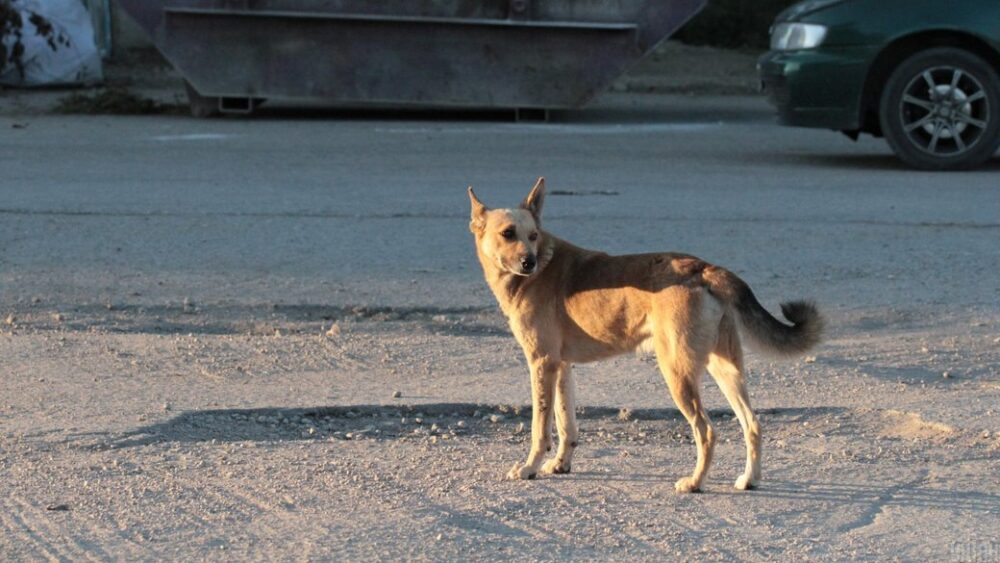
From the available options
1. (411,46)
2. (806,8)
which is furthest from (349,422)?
(411,46)

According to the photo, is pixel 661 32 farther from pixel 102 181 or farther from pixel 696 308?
pixel 696 308

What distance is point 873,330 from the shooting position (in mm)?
7617

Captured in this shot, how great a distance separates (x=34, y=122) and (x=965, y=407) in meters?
11.7

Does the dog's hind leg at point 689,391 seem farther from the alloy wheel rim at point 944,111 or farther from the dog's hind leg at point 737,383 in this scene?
the alloy wheel rim at point 944,111

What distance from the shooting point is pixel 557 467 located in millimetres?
5379

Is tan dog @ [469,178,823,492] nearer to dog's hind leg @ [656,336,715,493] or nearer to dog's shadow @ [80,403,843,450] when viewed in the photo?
dog's hind leg @ [656,336,715,493]

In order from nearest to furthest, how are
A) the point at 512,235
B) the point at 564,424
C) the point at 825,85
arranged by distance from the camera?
the point at 512,235
the point at 564,424
the point at 825,85

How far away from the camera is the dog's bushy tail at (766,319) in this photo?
197 inches

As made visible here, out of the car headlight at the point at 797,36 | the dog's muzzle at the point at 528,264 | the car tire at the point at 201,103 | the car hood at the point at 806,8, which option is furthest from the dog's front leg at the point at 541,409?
the car tire at the point at 201,103

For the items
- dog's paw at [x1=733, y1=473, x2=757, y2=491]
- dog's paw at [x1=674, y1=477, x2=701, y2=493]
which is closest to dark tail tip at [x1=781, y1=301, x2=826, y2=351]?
dog's paw at [x1=733, y1=473, x2=757, y2=491]

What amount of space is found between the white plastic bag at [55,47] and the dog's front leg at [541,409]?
14.8 metres

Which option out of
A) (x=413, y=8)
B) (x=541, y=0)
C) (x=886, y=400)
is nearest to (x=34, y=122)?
(x=413, y=8)

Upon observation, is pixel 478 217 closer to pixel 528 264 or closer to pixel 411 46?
pixel 528 264

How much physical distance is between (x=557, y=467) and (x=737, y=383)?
2.33 ft
